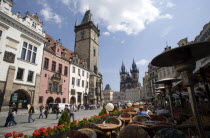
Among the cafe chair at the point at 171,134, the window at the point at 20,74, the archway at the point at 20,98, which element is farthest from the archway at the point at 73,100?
the cafe chair at the point at 171,134

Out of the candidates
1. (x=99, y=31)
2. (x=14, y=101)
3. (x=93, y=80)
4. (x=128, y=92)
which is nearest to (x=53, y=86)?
(x=14, y=101)

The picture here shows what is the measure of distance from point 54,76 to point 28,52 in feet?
24.1

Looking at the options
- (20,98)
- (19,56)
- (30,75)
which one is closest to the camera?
(19,56)

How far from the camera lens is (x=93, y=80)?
131ft

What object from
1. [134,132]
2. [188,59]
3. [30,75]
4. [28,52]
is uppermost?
[28,52]

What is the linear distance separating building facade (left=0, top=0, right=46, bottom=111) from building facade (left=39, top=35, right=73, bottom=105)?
166 cm

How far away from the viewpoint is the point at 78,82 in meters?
34.6

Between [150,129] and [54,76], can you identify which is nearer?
[150,129]

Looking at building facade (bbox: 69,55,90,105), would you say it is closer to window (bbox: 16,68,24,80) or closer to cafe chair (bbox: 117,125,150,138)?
window (bbox: 16,68,24,80)

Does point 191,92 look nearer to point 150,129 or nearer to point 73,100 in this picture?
point 150,129

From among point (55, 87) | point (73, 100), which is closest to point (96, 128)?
point (55, 87)

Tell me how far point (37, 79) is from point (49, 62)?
16.5 ft

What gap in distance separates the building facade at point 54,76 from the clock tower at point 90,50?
10.8 meters

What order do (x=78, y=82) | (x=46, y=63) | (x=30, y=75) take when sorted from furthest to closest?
(x=78, y=82) → (x=46, y=63) → (x=30, y=75)
